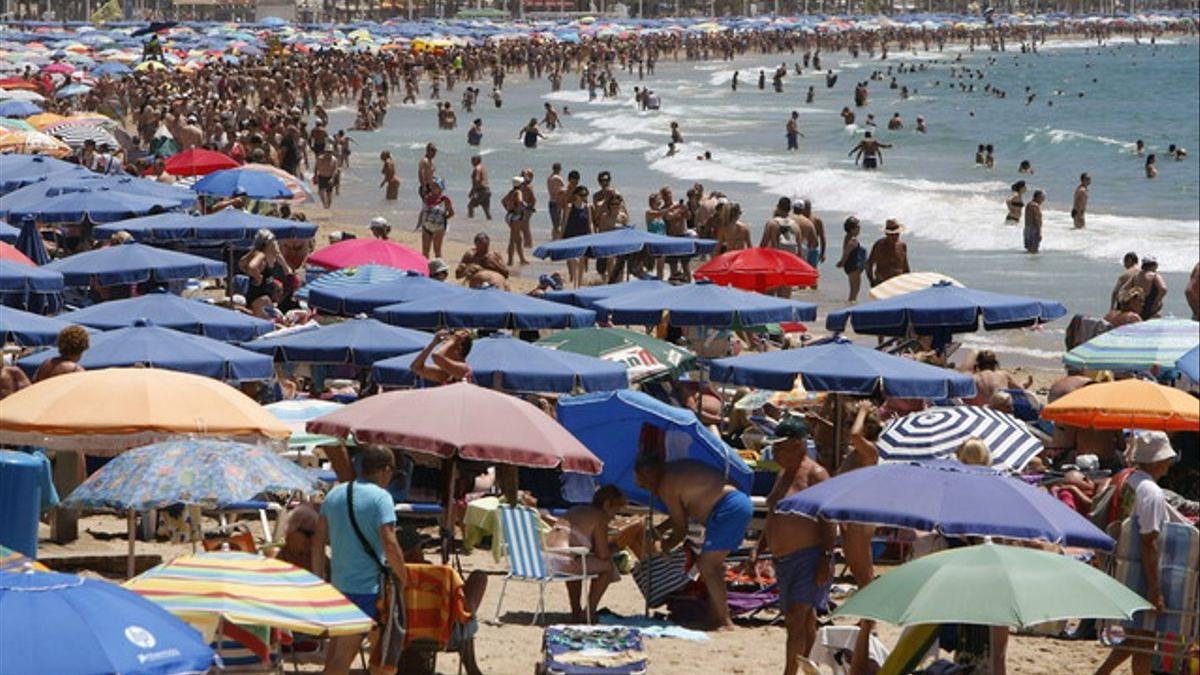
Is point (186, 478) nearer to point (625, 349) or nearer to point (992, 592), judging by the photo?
point (992, 592)

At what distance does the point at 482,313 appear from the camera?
12.4 m

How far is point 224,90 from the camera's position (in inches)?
1764

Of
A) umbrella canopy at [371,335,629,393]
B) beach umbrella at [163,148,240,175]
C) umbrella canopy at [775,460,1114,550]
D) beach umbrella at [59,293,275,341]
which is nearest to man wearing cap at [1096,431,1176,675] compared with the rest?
umbrella canopy at [775,460,1114,550]

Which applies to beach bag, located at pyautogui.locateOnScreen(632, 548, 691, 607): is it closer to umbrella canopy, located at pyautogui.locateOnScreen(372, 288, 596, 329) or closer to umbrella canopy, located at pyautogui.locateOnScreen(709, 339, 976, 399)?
umbrella canopy, located at pyautogui.locateOnScreen(709, 339, 976, 399)

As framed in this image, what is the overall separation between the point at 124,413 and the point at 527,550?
1.85 meters

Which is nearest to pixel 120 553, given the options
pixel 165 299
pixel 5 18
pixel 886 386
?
pixel 165 299

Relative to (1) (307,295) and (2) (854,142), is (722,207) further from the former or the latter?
(2) (854,142)

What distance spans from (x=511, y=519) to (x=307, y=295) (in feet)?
18.6

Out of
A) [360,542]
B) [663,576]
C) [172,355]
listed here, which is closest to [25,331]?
[172,355]

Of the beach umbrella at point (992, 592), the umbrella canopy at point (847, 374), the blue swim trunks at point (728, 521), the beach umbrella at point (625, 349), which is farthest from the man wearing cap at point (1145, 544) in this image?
the beach umbrella at point (625, 349)

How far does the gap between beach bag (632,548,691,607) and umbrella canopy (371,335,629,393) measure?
50.0 inches

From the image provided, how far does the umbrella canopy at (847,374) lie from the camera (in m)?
10.6

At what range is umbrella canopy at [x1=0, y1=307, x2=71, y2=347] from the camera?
10.8 meters

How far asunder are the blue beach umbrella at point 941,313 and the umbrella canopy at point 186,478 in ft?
19.5
